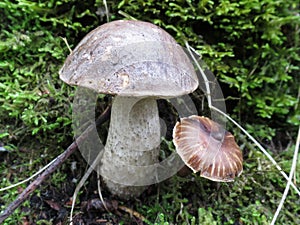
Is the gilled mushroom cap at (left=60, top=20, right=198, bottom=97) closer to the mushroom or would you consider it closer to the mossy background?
Result: the mushroom

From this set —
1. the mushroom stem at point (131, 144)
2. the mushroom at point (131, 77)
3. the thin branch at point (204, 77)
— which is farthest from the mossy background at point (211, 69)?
the mushroom at point (131, 77)

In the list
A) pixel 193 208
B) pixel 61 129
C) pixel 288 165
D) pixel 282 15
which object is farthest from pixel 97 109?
pixel 282 15

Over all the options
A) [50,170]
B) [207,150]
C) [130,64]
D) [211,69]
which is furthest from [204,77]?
[50,170]

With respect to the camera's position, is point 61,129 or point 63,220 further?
point 61,129

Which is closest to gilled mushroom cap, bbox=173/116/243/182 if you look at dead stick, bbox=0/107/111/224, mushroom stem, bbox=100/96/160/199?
mushroom stem, bbox=100/96/160/199

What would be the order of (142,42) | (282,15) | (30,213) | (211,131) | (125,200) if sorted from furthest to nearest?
(282,15), (125,200), (30,213), (211,131), (142,42)

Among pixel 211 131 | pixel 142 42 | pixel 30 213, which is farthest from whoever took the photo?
pixel 30 213

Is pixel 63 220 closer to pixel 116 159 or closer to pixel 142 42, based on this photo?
pixel 116 159
